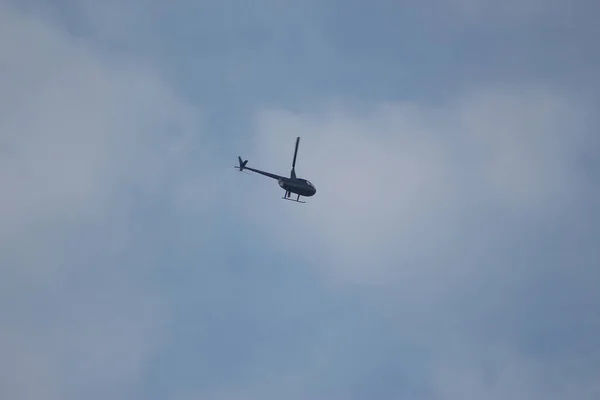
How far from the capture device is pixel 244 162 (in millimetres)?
126875

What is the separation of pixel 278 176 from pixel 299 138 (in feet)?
27.0

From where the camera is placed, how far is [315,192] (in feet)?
415

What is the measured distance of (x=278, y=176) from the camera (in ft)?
413

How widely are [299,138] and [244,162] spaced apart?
1131 cm

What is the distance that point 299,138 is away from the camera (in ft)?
399

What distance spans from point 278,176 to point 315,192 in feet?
22.4

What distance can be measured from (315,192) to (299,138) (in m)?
10.3

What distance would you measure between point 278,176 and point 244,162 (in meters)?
6.34
